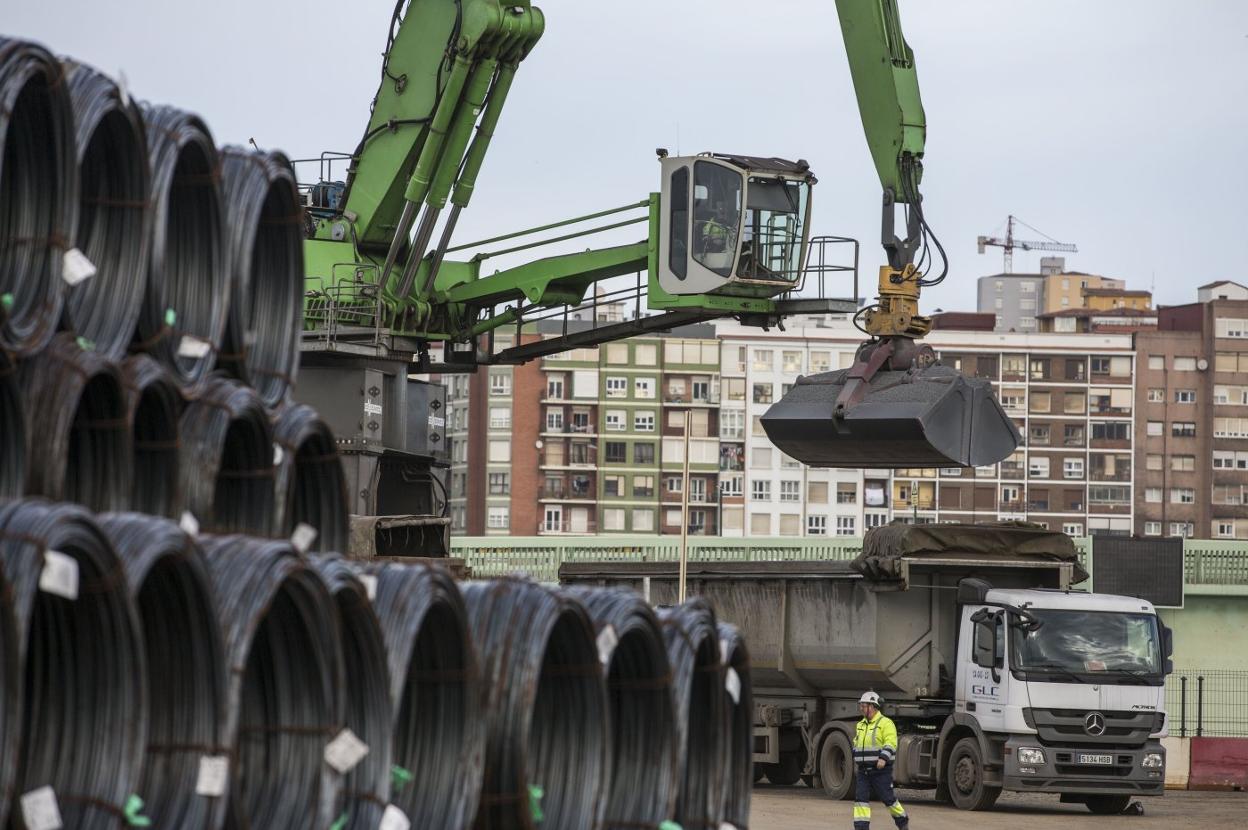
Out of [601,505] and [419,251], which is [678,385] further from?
[419,251]

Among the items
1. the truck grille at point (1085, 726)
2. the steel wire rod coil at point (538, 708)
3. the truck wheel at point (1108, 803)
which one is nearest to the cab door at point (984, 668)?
the truck grille at point (1085, 726)

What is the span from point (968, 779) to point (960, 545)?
278cm

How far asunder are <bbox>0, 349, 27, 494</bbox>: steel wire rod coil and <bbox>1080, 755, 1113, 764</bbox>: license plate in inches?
671

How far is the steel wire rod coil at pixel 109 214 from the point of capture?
32.3 ft

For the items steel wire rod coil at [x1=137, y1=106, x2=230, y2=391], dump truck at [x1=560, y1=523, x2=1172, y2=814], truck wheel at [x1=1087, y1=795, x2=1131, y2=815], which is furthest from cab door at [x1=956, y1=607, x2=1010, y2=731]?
steel wire rod coil at [x1=137, y1=106, x2=230, y2=391]

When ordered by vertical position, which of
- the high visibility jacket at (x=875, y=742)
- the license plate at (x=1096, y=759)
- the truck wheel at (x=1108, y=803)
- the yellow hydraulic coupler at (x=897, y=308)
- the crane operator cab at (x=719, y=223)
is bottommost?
the truck wheel at (x=1108, y=803)

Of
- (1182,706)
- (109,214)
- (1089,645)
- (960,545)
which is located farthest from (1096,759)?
(109,214)

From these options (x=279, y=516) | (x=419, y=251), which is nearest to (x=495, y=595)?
(x=279, y=516)

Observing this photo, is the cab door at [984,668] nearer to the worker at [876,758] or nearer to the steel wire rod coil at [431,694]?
the worker at [876,758]

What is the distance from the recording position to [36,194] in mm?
9758

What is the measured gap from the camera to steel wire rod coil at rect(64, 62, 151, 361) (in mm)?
9859

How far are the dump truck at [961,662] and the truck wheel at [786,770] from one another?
1.1 inches

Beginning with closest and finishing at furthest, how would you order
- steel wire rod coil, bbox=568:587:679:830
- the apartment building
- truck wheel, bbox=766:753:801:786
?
steel wire rod coil, bbox=568:587:679:830, truck wheel, bbox=766:753:801:786, the apartment building

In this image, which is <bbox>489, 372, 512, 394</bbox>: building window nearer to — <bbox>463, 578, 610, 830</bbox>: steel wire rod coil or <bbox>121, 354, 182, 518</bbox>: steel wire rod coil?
<bbox>463, 578, 610, 830</bbox>: steel wire rod coil
